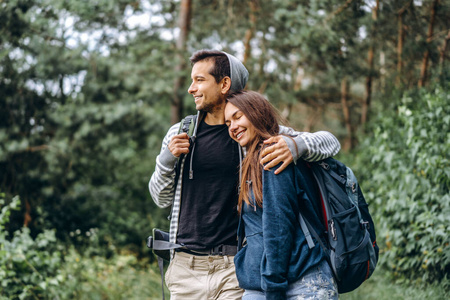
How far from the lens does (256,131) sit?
268 centimetres

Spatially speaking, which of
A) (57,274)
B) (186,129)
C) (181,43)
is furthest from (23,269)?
(181,43)

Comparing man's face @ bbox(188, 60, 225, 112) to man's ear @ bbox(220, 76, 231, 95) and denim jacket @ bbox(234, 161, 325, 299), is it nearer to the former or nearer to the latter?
man's ear @ bbox(220, 76, 231, 95)

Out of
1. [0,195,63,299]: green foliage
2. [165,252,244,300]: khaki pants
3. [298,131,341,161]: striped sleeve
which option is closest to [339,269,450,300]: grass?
[165,252,244,300]: khaki pants

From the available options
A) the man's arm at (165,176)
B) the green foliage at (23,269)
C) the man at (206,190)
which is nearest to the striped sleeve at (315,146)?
the man at (206,190)

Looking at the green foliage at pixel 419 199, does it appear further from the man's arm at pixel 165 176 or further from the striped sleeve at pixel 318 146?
the man's arm at pixel 165 176

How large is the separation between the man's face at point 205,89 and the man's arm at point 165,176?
0.26m

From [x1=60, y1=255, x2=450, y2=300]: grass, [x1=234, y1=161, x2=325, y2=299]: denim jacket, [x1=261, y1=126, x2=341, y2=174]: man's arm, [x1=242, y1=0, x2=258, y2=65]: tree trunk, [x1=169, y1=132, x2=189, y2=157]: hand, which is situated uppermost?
[x1=242, y1=0, x2=258, y2=65]: tree trunk

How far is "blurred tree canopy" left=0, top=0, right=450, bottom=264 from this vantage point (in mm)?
7543

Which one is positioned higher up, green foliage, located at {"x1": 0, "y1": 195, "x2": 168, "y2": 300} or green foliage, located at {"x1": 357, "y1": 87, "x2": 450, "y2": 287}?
green foliage, located at {"x1": 357, "y1": 87, "x2": 450, "y2": 287}

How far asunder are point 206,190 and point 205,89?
64 centimetres

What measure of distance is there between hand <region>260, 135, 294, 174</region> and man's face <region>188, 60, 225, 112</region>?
78 cm

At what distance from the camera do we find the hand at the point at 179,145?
298 centimetres

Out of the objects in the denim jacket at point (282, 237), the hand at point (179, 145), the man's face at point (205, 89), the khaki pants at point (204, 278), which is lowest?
the khaki pants at point (204, 278)

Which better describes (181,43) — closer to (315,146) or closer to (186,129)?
(186,129)
